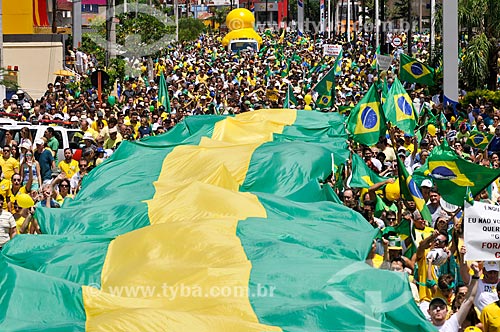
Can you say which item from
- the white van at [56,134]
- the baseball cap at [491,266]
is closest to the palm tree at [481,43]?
the white van at [56,134]

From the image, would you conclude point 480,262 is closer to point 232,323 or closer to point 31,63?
point 232,323

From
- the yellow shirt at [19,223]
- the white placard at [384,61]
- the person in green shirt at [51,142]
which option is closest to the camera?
the yellow shirt at [19,223]

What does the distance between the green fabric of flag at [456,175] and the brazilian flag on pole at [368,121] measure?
4378mm

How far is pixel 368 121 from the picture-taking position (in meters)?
18.5

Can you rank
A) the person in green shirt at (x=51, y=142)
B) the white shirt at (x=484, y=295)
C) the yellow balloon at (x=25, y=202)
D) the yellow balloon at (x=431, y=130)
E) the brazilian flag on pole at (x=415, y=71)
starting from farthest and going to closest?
the brazilian flag on pole at (x=415, y=71)
the yellow balloon at (x=431, y=130)
the person in green shirt at (x=51, y=142)
the yellow balloon at (x=25, y=202)
the white shirt at (x=484, y=295)

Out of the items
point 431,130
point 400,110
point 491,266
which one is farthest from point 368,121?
point 491,266

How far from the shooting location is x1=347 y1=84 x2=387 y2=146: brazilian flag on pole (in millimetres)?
18406

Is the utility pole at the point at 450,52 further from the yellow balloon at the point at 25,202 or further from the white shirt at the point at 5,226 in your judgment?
the white shirt at the point at 5,226

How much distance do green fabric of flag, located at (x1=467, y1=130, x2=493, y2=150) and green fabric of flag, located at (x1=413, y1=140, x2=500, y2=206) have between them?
207 inches

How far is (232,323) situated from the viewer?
7.65 meters

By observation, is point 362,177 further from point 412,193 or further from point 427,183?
point 412,193

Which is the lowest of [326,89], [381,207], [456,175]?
[381,207]

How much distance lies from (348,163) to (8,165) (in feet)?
16.0

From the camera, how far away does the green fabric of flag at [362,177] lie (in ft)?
49.7
